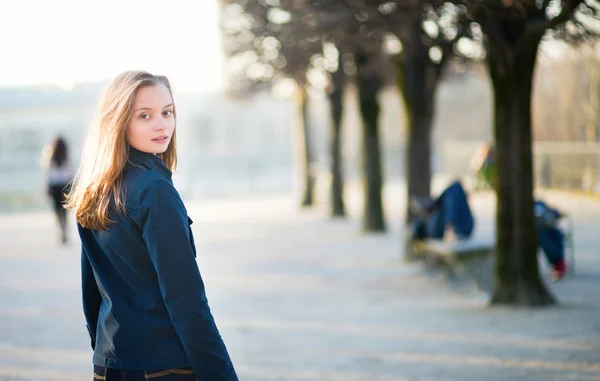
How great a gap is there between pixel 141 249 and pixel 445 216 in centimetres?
Answer: 944

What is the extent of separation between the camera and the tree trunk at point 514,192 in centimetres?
898

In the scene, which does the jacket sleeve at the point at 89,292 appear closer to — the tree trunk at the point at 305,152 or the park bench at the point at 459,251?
the park bench at the point at 459,251

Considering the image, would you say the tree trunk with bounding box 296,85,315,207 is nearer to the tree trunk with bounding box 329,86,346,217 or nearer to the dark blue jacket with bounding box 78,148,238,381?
the tree trunk with bounding box 329,86,346,217

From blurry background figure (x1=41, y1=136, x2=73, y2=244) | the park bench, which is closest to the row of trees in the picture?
the park bench

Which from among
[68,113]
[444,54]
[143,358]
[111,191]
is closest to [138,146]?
[111,191]

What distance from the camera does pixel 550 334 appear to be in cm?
777

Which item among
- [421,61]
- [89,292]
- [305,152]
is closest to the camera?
[89,292]

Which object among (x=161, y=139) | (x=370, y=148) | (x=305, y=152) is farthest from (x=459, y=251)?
(x=305, y=152)

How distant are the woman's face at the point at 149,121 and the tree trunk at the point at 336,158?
66.6 ft

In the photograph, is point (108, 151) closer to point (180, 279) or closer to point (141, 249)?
point (141, 249)

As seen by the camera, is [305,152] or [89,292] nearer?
[89,292]

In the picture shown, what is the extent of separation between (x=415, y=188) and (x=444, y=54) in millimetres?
2148

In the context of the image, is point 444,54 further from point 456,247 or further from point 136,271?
point 136,271

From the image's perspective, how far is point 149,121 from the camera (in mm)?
2832
